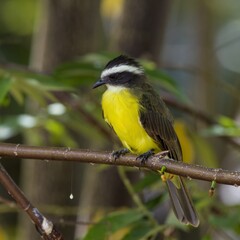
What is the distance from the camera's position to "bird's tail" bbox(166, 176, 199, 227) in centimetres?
270

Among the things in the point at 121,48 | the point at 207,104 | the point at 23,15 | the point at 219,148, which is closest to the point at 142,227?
the point at 121,48

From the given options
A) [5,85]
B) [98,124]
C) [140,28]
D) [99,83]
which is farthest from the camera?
[140,28]

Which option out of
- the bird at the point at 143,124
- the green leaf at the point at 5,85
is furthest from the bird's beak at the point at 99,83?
the green leaf at the point at 5,85

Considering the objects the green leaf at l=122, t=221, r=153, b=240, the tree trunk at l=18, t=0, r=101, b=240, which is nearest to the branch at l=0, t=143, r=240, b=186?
the green leaf at l=122, t=221, r=153, b=240

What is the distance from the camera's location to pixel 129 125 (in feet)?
9.55

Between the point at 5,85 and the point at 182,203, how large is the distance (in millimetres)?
798

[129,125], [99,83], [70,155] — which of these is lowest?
[129,125]

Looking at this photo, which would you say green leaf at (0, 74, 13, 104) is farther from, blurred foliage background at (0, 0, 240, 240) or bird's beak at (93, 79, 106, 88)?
bird's beak at (93, 79, 106, 88)

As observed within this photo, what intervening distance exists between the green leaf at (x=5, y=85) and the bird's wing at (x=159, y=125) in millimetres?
574

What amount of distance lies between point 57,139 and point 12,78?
0.76m

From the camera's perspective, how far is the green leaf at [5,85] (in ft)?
8.25

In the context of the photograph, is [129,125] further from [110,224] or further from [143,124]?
[110,224]

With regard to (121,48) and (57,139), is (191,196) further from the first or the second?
(121,48)

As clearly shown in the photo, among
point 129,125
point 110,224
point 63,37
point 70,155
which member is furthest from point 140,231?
point 63,37
